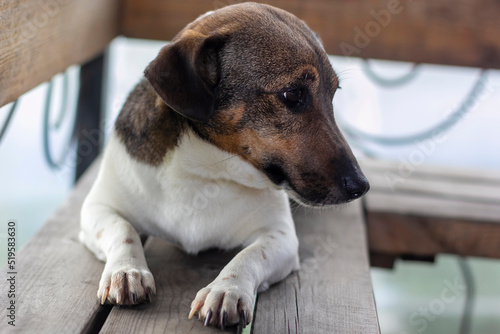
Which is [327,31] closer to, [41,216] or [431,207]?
[431,207]

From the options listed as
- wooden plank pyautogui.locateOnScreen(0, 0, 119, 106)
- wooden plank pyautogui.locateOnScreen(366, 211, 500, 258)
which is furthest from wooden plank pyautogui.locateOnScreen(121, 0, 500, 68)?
wooden plank pyautogui.locateOnScreen(366, 211, 500, 258)

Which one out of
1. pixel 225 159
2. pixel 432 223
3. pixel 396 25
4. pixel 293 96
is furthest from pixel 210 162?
pixel 396 25

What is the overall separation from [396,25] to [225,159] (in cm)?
168

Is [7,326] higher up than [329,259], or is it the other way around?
[7,326]

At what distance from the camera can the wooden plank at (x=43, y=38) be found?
1.85m

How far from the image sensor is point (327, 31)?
3.15 m

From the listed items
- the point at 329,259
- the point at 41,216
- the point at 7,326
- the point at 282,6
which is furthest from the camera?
the point at 41,216

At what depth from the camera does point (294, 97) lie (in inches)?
70.6

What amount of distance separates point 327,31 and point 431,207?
107 cm

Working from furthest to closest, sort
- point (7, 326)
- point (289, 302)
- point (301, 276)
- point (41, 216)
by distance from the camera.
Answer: point (41, 216), point (301, 276), point (289, 302), point (7, 326)

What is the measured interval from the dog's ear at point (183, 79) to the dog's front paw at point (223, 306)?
506 millimetres

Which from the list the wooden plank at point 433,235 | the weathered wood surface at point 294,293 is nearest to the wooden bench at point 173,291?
the weathered wood surface at point 294,293

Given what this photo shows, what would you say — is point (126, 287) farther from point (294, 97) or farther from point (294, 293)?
point (294, 97)

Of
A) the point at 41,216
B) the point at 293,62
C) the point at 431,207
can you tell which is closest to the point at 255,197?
the point at 293,62
